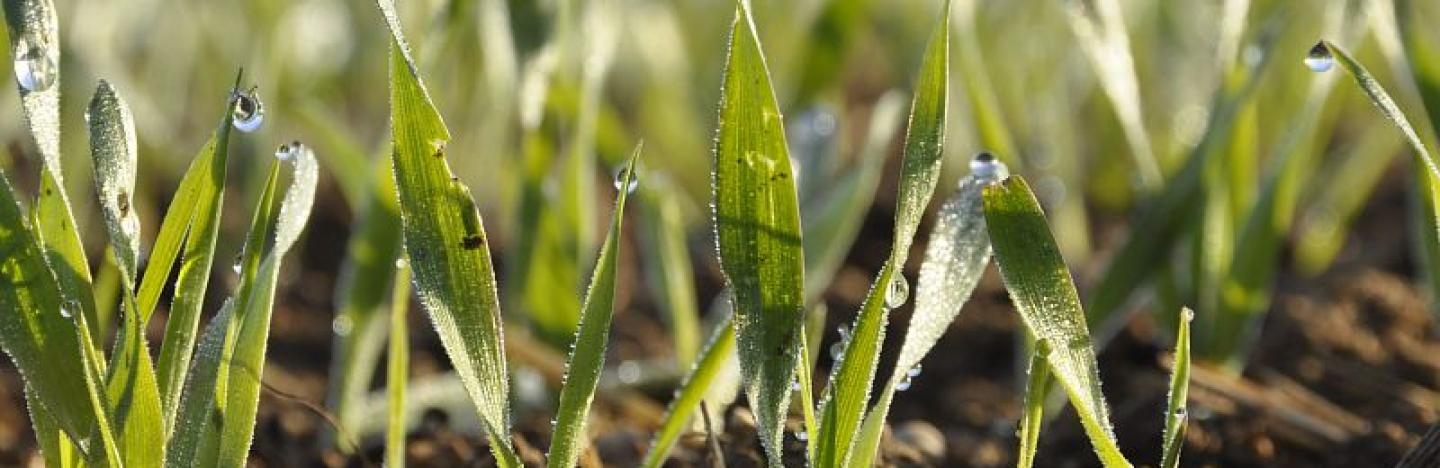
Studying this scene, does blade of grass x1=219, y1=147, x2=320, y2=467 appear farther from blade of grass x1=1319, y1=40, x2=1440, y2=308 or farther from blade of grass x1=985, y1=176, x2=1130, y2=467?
blade of grass x1=1319, y1=40, x2=1440, y2=308

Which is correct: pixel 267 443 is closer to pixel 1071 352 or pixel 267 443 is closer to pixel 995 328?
pixel 1071 352

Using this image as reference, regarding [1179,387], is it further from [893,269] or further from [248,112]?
[248,112]

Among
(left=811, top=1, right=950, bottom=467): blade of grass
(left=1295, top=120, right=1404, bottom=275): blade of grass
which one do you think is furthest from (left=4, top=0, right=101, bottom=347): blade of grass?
(left=1295, top=120, right=1404, bottom=275): blade of grass

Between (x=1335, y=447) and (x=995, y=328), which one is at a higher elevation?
(x=995, y=328)

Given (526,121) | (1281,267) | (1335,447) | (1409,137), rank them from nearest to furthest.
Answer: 1. (1409,137)
2. (1335,447)
3. (526,121)
4. (1281,267)

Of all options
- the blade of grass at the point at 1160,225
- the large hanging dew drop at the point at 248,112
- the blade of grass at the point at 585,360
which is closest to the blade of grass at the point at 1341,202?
the blade of grass at the point at 1160,225

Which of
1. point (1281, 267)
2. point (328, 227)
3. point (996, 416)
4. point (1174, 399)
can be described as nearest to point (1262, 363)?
point (996, 416)

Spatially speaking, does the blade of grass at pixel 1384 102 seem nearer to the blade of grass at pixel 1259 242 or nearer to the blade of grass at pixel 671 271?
the blade of grass at pixel 1259 242
